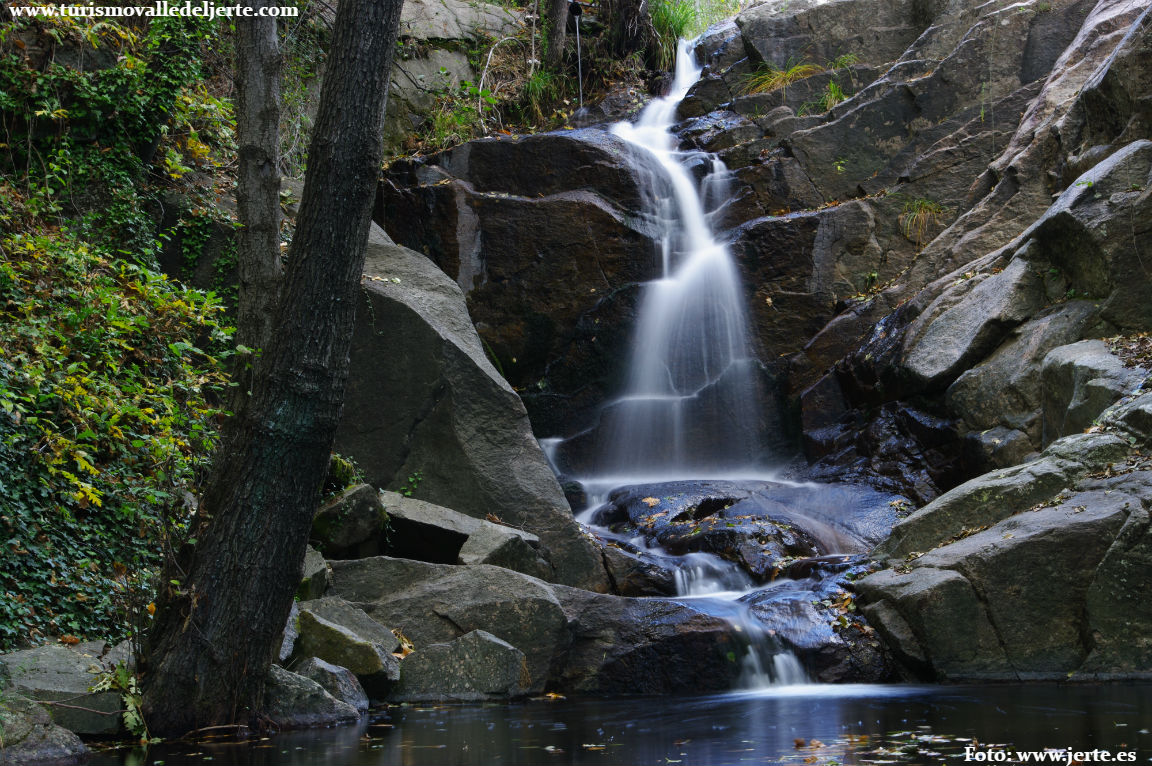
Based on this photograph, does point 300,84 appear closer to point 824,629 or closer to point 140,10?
point 140,10

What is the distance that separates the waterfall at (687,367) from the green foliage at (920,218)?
8.64 ft

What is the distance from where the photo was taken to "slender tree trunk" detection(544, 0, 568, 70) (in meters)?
18.1

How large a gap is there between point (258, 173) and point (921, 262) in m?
8.67

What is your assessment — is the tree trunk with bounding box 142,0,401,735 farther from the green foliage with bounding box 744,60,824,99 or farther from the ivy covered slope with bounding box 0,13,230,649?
the green foliage with bounding box 744,60,824,99

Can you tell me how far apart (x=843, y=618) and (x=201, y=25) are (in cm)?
958

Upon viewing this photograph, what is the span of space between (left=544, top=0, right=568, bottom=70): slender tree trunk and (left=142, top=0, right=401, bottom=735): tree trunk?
14366 mm

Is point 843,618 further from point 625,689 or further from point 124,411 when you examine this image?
point 124,411

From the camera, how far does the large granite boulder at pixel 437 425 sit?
924cm

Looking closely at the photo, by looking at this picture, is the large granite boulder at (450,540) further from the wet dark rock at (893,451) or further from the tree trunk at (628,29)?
the tree trunk at (628,29)

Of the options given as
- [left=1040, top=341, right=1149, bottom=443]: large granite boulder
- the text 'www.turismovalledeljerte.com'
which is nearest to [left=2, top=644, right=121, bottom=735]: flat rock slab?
the text 'www.turismovalledeljerte.com'

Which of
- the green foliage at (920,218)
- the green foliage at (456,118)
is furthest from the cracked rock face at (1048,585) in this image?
the green foliage at (456,118)

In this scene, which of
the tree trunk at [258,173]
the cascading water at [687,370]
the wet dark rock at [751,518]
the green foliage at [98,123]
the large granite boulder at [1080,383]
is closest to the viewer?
the large granite boulder at [1080,383]

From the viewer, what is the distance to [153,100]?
396 inches

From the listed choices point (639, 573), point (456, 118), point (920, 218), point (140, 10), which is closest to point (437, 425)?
point (639, 573)
